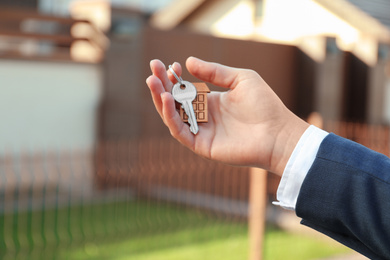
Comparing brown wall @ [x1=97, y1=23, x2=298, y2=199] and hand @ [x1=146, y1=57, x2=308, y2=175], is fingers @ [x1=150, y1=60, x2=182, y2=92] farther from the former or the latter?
brown wall @ [x1=97, y1=23, x2=298, y2=199]

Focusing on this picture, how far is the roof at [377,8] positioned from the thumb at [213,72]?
964 centimetres

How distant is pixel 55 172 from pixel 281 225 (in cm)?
237

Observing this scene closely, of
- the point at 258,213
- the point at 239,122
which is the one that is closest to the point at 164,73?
the point at 239,122

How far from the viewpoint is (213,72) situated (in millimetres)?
1479

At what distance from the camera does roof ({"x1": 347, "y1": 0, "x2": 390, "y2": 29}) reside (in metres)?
10.7

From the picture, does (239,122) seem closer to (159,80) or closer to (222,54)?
(159,80)

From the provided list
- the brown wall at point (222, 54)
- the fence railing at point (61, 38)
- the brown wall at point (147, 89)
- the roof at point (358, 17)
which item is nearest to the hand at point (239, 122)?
the brown wall at point (147, 89)

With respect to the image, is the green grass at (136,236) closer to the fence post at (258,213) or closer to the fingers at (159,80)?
the fence post at (258,213)

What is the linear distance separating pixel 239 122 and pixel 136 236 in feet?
13.3

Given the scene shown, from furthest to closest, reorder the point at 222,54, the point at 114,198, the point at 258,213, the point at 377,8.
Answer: the point at 377,8 < the point at 222,54 < the point at 114,198 < the point at 258,213

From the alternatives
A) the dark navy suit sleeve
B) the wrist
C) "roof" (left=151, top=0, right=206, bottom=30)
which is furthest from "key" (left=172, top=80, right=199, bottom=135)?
"roof" (left=151, top=0, right=206, bottom=30)

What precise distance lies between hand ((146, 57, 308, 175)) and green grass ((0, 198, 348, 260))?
11.3ft

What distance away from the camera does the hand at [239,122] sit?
140 centimetres

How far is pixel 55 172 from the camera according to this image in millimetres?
5918
